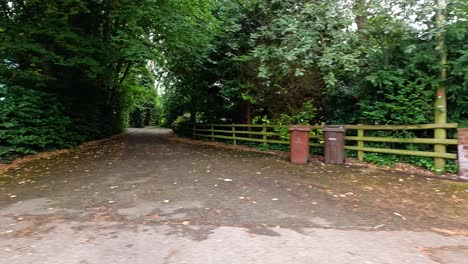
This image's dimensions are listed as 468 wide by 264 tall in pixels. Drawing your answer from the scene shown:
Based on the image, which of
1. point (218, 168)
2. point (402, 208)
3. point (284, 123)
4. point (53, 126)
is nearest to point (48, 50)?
point (53, 126)

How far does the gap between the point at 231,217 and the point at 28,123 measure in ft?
27.6


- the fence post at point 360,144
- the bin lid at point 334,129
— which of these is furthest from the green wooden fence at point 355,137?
the bin lid at point 334,129

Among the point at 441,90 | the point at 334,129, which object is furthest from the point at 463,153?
the point at 334,129

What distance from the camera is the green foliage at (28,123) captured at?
375 inches

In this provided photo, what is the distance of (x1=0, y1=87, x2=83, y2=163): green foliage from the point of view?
9523 mm

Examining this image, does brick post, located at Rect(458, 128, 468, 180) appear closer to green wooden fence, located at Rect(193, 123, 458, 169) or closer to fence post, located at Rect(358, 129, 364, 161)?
green wooden fence, located at Rect(193, 123, 458, 169)

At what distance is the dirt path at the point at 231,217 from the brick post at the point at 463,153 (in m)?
0.60

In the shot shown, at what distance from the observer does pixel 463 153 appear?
6898 millimetres

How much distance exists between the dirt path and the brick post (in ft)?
1.98

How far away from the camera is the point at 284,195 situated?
5.72 meters

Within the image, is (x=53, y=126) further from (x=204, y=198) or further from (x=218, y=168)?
(x=204, y=198)

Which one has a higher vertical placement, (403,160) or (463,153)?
(463,153)

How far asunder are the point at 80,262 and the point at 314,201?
3396mm

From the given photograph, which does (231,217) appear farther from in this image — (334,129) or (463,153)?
(463,153)
